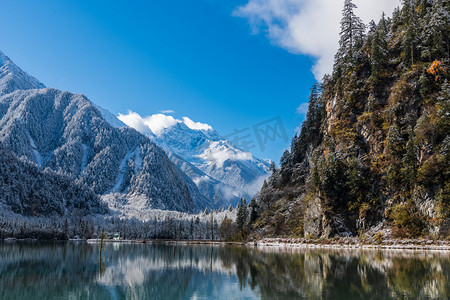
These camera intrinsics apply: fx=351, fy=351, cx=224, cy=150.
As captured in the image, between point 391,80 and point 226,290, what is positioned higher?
point 391,80

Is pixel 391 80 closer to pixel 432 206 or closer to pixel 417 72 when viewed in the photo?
pixel 417 72

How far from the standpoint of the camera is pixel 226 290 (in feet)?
98.9

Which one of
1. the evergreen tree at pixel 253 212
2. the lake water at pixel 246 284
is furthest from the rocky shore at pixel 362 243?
the lake water at pixel 246 284

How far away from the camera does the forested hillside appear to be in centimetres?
7425

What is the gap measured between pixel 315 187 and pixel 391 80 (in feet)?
120

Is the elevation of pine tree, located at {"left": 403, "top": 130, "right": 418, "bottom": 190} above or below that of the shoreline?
above

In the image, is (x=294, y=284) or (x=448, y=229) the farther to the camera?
(x=448, y=229)

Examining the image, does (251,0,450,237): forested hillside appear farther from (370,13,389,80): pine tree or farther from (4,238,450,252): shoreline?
(4,238,450,252): shoreline

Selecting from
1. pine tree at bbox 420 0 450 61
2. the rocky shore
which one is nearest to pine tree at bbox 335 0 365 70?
pine tree at bbox 420 0 450 61

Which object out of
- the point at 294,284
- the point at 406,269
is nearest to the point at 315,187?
the point at 406,269

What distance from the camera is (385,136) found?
90875 mm

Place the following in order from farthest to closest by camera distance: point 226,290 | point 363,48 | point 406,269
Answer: point 363,48 < point 406,269 < point 226,290

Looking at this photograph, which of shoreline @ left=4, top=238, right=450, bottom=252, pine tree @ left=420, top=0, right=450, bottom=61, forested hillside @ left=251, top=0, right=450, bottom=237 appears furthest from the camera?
pine tree @ left=420, top=0, right=450, bottom=61

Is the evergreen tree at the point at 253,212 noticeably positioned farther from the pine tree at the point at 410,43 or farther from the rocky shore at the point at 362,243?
the pine tree at the point at 410,43
